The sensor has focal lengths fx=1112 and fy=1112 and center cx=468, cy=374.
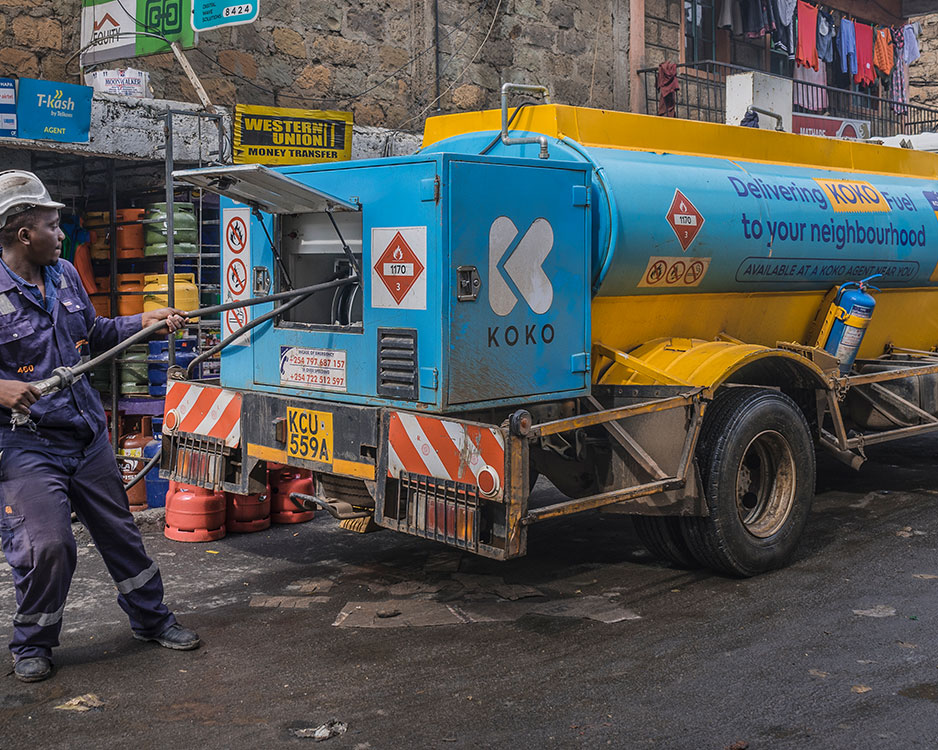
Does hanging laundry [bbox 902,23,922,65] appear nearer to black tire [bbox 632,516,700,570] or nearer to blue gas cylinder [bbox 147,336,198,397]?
blue gas cylinder [bbox 147,336,198,397]

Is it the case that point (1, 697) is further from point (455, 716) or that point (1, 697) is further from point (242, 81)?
point (242, 81)

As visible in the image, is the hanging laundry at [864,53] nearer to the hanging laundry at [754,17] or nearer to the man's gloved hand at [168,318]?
the hanging laundry at [754,17]

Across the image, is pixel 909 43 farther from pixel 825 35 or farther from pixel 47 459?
pixel 47 459

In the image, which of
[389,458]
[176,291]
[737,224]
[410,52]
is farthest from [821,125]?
[389,458]

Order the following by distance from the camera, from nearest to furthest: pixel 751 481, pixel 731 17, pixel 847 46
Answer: pixel 751 481, pixel 731 17, pixel 847 46

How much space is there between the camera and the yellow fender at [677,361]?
553 cm

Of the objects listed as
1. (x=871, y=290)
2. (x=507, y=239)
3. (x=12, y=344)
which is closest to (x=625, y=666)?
(x=507, y=239)

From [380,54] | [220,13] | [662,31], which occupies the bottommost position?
[220,13]

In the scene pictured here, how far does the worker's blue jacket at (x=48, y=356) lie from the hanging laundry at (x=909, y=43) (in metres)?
17.6

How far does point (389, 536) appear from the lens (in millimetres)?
6707

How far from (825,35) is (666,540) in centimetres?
1351

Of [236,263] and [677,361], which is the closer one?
[677,361]

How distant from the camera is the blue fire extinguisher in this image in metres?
6.79

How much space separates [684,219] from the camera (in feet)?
18.9
